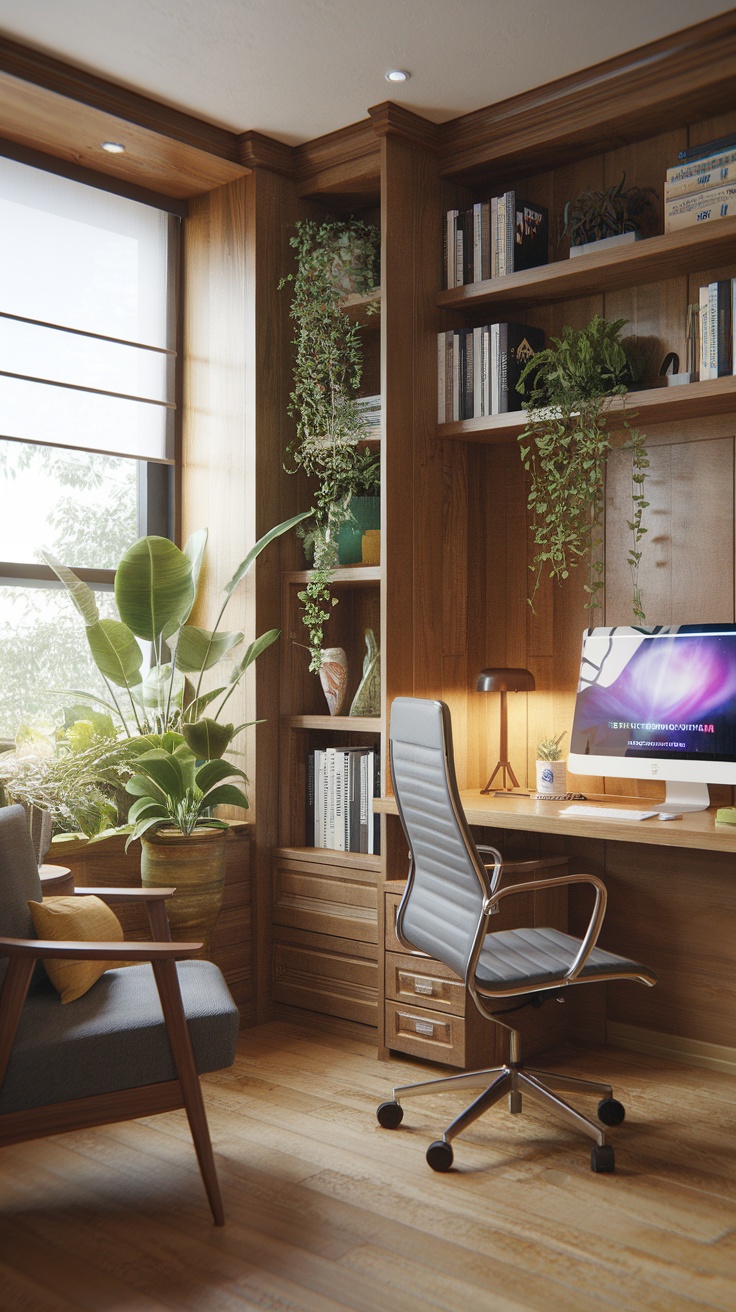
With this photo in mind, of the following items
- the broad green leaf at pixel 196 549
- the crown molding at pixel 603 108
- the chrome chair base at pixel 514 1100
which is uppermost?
Result: the crown molding at pixel 603 108

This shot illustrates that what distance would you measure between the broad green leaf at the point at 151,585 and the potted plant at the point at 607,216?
62.4 inches

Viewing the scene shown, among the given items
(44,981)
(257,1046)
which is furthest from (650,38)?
(257,1046)

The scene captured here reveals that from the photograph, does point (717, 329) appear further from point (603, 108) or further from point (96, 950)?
point (96, 950)

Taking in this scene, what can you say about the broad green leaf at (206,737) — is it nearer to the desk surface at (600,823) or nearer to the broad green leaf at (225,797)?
the broad green leaf at (225,797)

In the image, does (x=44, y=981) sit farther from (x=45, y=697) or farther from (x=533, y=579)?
(x=533, y=579)

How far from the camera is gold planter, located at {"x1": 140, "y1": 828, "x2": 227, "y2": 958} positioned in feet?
11.3

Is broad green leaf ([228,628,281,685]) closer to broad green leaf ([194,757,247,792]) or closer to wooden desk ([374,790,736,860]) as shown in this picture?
broad green leaf ([194,757,247,792])

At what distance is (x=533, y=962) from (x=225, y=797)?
1.22 m

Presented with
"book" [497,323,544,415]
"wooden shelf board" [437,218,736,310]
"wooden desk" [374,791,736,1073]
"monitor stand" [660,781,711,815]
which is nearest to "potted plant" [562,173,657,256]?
"wooden shelf board" [437,218,736,310]

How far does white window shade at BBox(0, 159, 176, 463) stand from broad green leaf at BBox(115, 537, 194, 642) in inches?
21.7

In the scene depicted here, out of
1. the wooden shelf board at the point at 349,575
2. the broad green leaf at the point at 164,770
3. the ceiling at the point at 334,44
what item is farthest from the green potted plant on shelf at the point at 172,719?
the ceiling at the point at 334,44

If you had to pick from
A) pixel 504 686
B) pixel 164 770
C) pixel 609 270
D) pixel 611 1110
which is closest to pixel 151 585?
pixel 164 770

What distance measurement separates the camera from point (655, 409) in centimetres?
327

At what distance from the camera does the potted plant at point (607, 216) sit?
3398 mm
